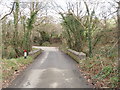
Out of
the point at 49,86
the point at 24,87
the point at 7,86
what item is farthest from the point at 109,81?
the point at 7,86

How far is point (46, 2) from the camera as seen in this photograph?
2098 centimetres

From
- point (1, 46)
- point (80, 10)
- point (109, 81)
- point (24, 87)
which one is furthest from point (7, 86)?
point (80, 10)

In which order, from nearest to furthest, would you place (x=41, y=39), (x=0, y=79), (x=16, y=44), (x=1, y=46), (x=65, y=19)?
(x=0, y=79), (x=1, y=46), (x=16, y=44), (x=65, y=19), (x=41, y=39)

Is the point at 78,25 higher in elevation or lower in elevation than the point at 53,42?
higher

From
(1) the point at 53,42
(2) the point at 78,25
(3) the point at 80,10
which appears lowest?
(1) the point at 53,42

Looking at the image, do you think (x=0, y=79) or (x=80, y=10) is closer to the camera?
(x=0, y=79)

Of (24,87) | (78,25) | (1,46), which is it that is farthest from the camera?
(78,25)

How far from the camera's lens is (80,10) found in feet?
71.3

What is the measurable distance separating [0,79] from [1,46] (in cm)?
1064

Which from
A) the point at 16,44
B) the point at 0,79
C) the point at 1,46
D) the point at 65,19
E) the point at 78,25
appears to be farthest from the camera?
the point at 65,19

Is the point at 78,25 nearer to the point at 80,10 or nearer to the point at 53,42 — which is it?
the point at 80,10

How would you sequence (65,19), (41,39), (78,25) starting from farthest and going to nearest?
1. (41,39)
2. (65,19)
3. (78,25)

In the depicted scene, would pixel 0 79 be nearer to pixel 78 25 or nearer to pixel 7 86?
pixel 7 86

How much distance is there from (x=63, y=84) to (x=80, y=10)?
53.9ft
